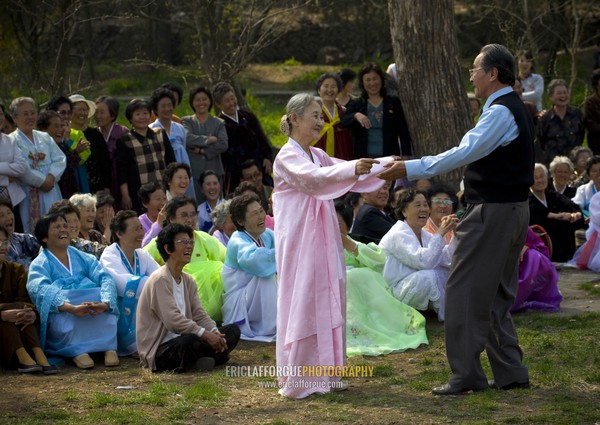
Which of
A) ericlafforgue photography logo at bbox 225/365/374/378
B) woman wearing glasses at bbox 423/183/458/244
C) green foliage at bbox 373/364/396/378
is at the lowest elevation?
green foliage at bbox 373/364/396/378

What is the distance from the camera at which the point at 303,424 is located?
19.2ft

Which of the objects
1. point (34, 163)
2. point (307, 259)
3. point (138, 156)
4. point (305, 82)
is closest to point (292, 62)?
point (305, 82)

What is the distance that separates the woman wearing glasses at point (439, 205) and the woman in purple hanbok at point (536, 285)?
0.69m

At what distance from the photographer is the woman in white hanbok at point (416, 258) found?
869cm

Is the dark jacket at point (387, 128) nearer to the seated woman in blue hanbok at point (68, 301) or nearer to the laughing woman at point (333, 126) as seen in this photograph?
the laughing woman at point (333, 126)

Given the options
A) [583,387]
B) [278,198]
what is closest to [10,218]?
[278,198]

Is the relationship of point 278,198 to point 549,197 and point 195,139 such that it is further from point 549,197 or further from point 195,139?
point 549,197

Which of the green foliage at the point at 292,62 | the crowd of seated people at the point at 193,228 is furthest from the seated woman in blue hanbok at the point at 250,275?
the green foliage at the point at 292,62

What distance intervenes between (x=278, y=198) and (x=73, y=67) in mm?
16588

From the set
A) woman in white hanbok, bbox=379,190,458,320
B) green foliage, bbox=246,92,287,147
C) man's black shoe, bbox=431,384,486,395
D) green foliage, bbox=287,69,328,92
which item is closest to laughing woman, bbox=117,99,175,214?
woman in white hanbok, bbox=379,190,458,320

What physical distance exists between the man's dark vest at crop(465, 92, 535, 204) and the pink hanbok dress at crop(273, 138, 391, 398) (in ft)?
2.05

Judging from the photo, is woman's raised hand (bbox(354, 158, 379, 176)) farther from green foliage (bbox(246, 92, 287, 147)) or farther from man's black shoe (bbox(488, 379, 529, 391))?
green foliage (bbox(246, 92, 287, 147))

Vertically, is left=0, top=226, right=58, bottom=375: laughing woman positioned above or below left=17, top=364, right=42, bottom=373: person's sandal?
above

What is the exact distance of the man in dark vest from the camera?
6.21 metres
